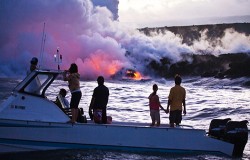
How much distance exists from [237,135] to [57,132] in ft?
14.1

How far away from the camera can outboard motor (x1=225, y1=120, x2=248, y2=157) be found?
1224 centimetres

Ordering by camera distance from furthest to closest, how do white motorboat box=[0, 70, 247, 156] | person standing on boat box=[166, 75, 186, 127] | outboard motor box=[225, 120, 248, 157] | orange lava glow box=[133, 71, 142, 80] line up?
orange lava glow box=[133, 71, 142, 80], person standing on boat box=[166, 75, 186, 127], outboard motor box=[225, 120, 248, 157], white motorboat box=[0, 70, 247, 156]

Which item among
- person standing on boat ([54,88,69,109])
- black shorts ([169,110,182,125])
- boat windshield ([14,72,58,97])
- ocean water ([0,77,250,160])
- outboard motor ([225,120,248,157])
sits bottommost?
ocean water ([0,77,250,160])

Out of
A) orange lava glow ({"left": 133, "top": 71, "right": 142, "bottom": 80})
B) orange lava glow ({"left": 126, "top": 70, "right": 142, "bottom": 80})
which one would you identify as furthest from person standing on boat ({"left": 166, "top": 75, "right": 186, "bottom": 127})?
orange lava glow ({"left": 133, "top": 71, "right": 142, "bottom": 80})

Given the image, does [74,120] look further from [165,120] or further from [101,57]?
[101,57]

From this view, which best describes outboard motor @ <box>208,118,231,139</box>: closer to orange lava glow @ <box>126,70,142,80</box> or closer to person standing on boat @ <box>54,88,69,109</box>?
person standing on boat @ <box>54,88,69,109</box>

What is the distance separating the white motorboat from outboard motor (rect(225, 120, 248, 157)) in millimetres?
538

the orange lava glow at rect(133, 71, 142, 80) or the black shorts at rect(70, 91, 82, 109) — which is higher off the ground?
the black shorts at rect(70, 91, 82, 109)

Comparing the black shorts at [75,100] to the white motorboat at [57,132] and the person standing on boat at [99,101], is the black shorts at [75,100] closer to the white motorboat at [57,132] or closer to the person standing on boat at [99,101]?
the white motorboat at [57,132]

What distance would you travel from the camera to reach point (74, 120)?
11.8 meters

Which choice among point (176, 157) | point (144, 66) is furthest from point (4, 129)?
point (144, 66)

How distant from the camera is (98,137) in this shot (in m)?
11.8

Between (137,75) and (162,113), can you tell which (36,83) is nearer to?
(162,113)

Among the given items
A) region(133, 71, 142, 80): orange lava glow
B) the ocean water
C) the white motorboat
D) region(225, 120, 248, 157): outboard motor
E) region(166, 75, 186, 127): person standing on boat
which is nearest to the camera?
the white motorboat
